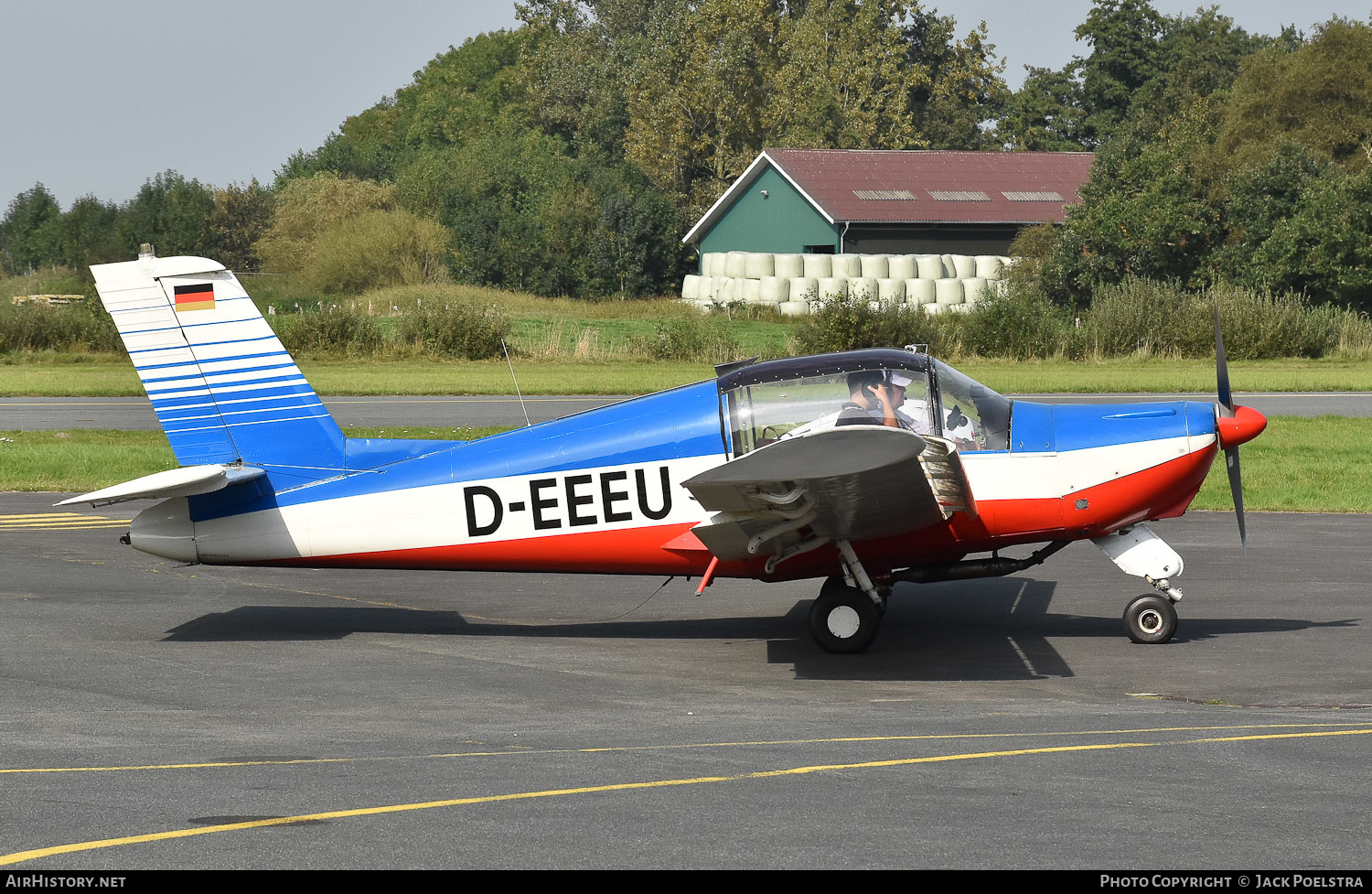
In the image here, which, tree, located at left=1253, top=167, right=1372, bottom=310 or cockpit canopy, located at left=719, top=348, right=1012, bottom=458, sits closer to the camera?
cockpit canopy, located at left=719, top=348, right=1012, bottom=458

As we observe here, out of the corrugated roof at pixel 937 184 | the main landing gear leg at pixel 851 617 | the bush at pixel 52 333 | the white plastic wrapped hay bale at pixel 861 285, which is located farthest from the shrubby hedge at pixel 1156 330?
the main landing gear leg at pixel 851 617

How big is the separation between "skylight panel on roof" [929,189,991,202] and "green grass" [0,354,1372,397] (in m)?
21.2

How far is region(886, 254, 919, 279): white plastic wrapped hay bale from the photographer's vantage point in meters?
50.9

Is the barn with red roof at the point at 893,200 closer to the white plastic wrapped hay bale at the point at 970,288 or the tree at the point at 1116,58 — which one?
the white plastic wrapped hay bale at the point at 970,288

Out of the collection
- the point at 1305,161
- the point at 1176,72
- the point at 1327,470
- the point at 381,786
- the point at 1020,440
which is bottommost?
the point at 1327,470

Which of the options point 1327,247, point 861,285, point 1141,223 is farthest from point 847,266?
point 1327,247

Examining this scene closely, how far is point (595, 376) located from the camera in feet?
110

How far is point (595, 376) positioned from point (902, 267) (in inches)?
819

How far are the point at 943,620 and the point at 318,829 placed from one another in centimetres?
661

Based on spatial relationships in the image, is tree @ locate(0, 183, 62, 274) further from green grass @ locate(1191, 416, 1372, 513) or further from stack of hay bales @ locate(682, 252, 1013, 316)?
green grass @ locate(1191, 416, 1372, 513)

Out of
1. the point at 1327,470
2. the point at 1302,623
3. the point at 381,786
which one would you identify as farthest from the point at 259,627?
the point at 1327,470

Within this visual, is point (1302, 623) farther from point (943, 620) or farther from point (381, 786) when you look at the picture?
point (381, 786)

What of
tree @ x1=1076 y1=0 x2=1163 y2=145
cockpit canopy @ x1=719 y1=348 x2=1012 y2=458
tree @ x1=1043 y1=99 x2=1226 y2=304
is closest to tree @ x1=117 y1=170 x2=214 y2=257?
tree @ x1=1043 y1=99 x2=1226 y2=304

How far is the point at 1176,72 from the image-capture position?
7275 centimetres
